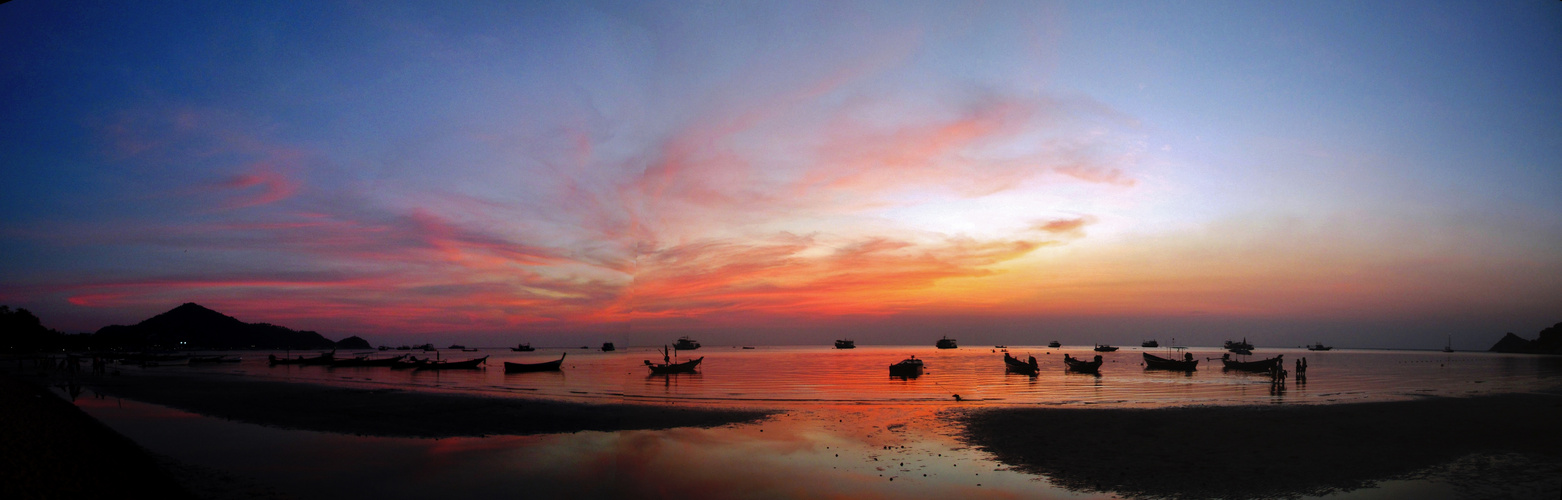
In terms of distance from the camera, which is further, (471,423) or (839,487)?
(471,423)

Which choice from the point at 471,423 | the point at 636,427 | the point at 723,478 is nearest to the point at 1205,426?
the point at 723,478

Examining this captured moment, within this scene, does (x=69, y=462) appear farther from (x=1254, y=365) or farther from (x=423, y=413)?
(x=1254, y=365)

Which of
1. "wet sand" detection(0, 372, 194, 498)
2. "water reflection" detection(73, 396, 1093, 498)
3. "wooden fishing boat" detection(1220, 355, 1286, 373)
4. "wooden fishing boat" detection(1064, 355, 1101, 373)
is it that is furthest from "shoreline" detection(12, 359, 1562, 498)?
"wooden fishing boat" detection(1064, 355, 1101, 373)

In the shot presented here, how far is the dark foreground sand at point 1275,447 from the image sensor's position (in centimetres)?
1206

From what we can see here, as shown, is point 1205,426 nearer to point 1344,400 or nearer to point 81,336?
point 1344,400

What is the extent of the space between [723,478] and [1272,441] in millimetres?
13311

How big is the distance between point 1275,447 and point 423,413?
79.5 ft

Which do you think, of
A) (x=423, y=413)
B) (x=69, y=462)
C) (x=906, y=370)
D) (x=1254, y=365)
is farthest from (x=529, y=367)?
(x=1254, y=365)

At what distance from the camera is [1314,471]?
42.3 ft

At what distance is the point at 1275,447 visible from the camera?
50.2 feet

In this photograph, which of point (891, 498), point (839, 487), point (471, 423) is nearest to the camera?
point (891, 498)

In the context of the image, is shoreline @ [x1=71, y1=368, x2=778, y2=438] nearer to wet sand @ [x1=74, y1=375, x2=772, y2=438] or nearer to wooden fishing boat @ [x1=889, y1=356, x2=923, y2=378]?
wet sand @ [x1=74, y1=375, x2=772, y2=438]

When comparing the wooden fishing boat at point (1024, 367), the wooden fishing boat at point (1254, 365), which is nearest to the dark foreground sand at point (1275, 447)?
the wooden fishing boat at point (1024, 367)

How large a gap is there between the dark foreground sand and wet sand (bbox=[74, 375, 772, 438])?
9202 mm
